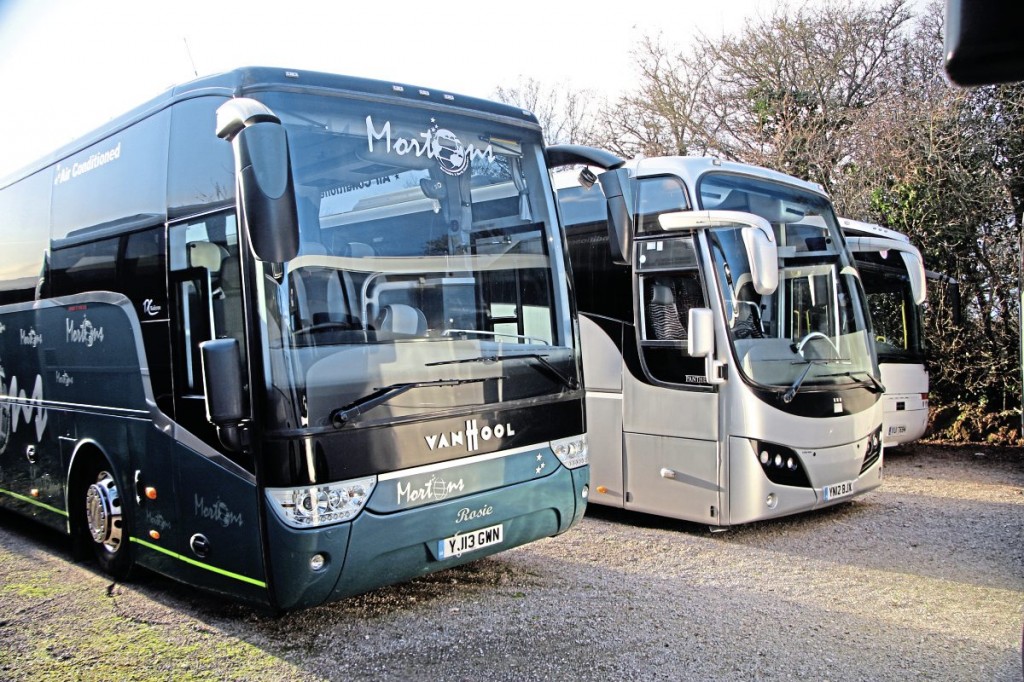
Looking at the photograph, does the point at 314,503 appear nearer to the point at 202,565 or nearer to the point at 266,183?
the point at 202,565

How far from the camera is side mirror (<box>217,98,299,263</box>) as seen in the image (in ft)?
13.5

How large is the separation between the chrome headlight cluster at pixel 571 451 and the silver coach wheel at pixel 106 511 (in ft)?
9.64

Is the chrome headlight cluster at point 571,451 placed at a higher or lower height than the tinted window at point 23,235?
lower

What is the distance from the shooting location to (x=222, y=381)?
4289mm

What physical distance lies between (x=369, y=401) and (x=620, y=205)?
2.52 meters

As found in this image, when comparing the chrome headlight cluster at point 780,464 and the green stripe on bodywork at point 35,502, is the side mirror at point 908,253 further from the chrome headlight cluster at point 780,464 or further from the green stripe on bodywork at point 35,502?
the green stripe on bodywork at point 35,502

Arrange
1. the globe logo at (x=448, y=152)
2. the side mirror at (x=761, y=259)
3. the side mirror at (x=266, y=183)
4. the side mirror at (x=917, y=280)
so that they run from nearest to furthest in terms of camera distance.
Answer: the side mirror at (x=266, y=183), the globe logo at (x=448, y=152), the side mirror at (x=761, y=259), the side mirror at (x=917, y=280)

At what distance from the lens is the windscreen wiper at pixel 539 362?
4941mm

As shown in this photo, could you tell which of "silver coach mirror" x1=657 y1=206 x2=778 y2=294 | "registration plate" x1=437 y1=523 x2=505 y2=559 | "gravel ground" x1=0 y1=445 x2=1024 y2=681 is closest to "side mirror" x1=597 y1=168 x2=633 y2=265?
"silver coach mirror" x1=657 y1=206 x2=778 y2=294

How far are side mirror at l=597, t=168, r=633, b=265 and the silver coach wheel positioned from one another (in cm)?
384

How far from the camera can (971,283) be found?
12.8 meters

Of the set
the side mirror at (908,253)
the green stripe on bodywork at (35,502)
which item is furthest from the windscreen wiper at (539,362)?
the side mirror at (908,253)

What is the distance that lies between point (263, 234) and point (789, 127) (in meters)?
15.1

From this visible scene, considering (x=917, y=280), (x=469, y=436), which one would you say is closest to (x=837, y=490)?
(x=917, y=280)
